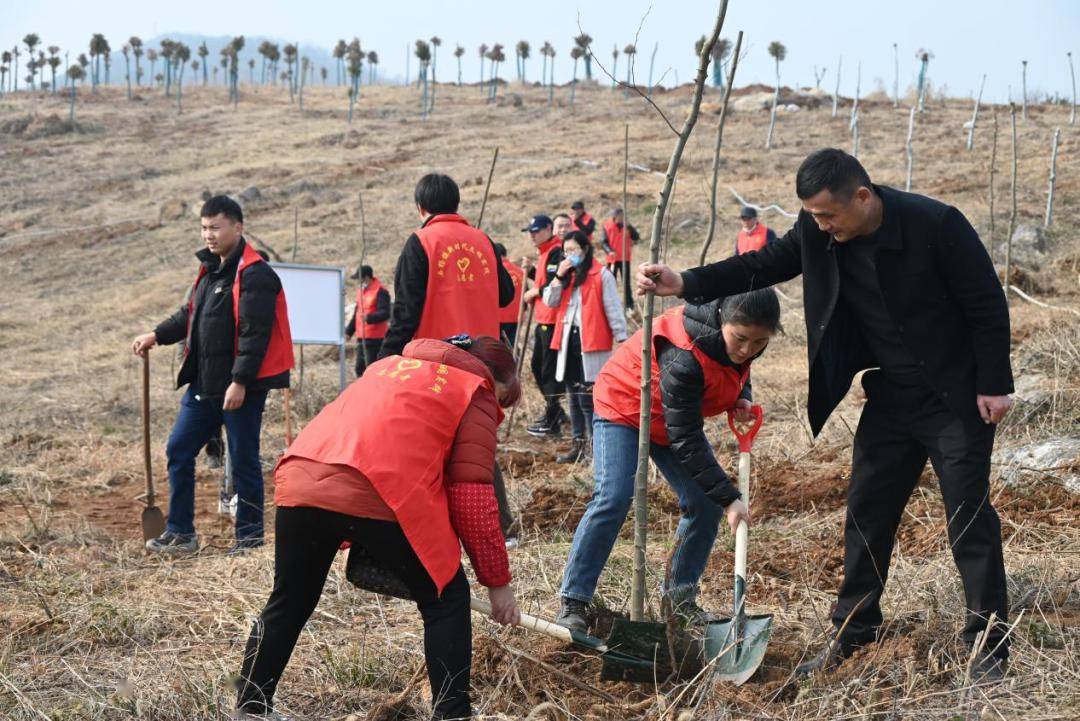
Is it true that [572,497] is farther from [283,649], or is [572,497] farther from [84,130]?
[84,130]

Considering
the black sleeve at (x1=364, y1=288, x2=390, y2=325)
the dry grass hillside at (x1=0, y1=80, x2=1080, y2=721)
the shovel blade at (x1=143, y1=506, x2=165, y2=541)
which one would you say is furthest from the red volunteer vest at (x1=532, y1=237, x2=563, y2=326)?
the shovel blade at (x1=143, y1=506, x2=165, y2=541)

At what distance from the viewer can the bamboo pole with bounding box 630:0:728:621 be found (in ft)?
9.12

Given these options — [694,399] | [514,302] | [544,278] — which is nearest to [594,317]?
[544,278]

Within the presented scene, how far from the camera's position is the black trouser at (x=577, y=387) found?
7051 mm

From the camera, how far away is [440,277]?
4.81 m

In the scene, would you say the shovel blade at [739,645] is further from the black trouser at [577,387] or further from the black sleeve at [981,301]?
the black trouser at [577,387]

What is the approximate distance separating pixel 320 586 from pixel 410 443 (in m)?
0.51

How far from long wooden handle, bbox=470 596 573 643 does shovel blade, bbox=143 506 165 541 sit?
3054 millimetres

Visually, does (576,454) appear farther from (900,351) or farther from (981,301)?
(981,301)

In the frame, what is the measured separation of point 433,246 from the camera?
4.78 metres

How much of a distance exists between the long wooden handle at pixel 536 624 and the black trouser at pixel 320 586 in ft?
0.53

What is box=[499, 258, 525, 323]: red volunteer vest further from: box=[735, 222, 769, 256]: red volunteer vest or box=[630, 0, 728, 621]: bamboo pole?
box=[630, 0, 728, 621]: bamboo pole

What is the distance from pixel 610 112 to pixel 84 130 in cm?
2085

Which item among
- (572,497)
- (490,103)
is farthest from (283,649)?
(490,103)
